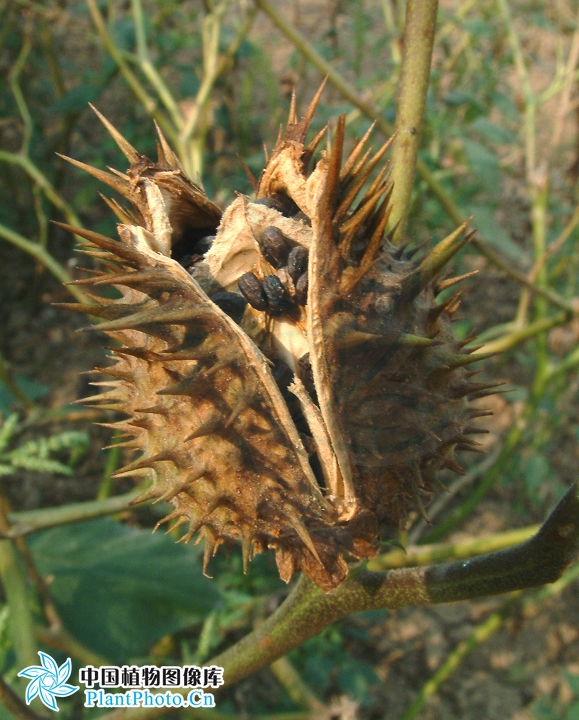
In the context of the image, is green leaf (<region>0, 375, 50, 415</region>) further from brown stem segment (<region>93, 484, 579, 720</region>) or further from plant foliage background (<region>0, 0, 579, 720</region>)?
brown stem segment (<region>93, 484, 579, 720</region>)

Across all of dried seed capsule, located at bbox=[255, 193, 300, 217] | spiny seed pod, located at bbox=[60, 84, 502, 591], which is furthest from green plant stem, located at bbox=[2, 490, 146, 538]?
dried seed capsule, located at bbox=[255, 193, 300, 217]

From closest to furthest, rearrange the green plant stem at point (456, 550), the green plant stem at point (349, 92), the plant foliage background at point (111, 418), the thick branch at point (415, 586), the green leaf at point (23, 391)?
the thick branch at point (415, 586)
the green plant stem at point (456, 550)
the green plant stem at point (349, 92)
the plant foliage background at point (111, 418)
the green leaf at point (23, 391)

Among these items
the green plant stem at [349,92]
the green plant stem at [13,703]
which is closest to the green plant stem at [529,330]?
the green plant stem at [349,92]

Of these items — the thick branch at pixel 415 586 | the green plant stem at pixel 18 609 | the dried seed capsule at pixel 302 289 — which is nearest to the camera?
the thick branch at pixel 415 586

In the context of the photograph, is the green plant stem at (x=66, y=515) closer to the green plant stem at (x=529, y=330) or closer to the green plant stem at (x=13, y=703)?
the green plant stem at (x=13, y=703)

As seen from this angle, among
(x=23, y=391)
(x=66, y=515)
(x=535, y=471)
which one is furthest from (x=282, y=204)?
(x=535, y=471)
